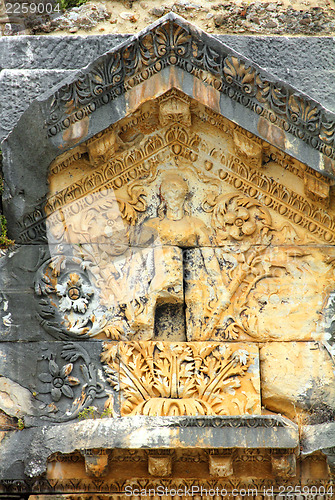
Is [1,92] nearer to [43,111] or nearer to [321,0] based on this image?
[43,111]

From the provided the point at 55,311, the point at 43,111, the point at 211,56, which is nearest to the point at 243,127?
the point at 211,56

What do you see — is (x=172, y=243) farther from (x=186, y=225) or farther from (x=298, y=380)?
(x=298, y=380)

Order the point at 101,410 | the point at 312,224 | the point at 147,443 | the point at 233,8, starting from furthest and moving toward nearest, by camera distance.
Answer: the point at 233,8 → the point at 312,224 → the point at 101,410 → the point at 147,443

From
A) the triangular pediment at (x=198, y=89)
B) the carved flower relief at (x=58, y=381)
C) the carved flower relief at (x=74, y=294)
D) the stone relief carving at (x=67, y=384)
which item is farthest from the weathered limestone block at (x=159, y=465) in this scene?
the triangular pediment at (x=198, y=89)

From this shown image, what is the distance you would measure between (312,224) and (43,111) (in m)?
2.14

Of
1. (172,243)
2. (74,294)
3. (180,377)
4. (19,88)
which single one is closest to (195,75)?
(172,243)

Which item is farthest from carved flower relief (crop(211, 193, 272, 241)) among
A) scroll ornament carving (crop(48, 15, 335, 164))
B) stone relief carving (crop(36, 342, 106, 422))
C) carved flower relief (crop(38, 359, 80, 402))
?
carved flower relief (crop(38, 359, 80, 402))

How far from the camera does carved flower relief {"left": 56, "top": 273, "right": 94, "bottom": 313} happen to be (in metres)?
6.53

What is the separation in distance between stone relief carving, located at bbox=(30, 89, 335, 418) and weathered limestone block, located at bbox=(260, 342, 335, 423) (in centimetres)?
10

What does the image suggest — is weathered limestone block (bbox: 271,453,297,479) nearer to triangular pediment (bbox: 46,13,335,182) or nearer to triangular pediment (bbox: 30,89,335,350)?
triangular pediment (bbox: 30,89,335,350)

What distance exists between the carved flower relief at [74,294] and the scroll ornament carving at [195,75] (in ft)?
3.56

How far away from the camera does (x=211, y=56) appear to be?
637 centimetres

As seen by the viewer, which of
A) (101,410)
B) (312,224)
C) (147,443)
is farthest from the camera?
(312,224)

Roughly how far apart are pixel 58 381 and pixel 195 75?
2.37m
